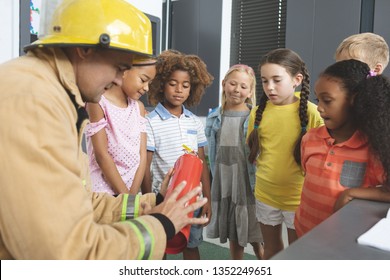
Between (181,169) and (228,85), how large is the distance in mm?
1329

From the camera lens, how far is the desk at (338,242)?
71cm

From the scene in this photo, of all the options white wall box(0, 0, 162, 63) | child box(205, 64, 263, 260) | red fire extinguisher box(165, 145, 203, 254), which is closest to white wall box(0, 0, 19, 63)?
white wall box(0, 0, 162, 63)

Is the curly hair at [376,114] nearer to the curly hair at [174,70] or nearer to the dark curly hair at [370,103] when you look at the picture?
the dark curly hair at [370,103]

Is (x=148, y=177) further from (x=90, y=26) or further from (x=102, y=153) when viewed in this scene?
(x=90, y=26)

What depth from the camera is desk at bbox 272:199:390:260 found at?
0.71 m

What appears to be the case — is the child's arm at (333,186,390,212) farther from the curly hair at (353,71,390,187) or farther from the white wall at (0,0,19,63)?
the white wall at (0,0,19,63)

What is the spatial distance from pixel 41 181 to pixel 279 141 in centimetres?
157

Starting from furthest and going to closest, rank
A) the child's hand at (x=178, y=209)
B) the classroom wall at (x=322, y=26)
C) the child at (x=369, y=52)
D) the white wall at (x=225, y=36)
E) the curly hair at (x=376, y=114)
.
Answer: the white wall at (x=225, y=36) → the classroom wall at (x=322, y=26) → the child at (x=369, y=52) → the curly hair at (x=376, y=114) → the child's hand at (x=178, y=209)

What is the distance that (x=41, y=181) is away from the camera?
727 mm

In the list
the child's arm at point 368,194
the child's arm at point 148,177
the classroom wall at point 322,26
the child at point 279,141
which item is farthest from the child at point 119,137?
the classroom wall at point 322,26

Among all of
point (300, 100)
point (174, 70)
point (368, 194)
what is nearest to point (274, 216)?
point (300, 100)

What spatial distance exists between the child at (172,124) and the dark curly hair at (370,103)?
3.12 feet

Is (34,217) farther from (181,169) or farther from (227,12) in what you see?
(227,12)

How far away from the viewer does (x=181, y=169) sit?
4.21ft
